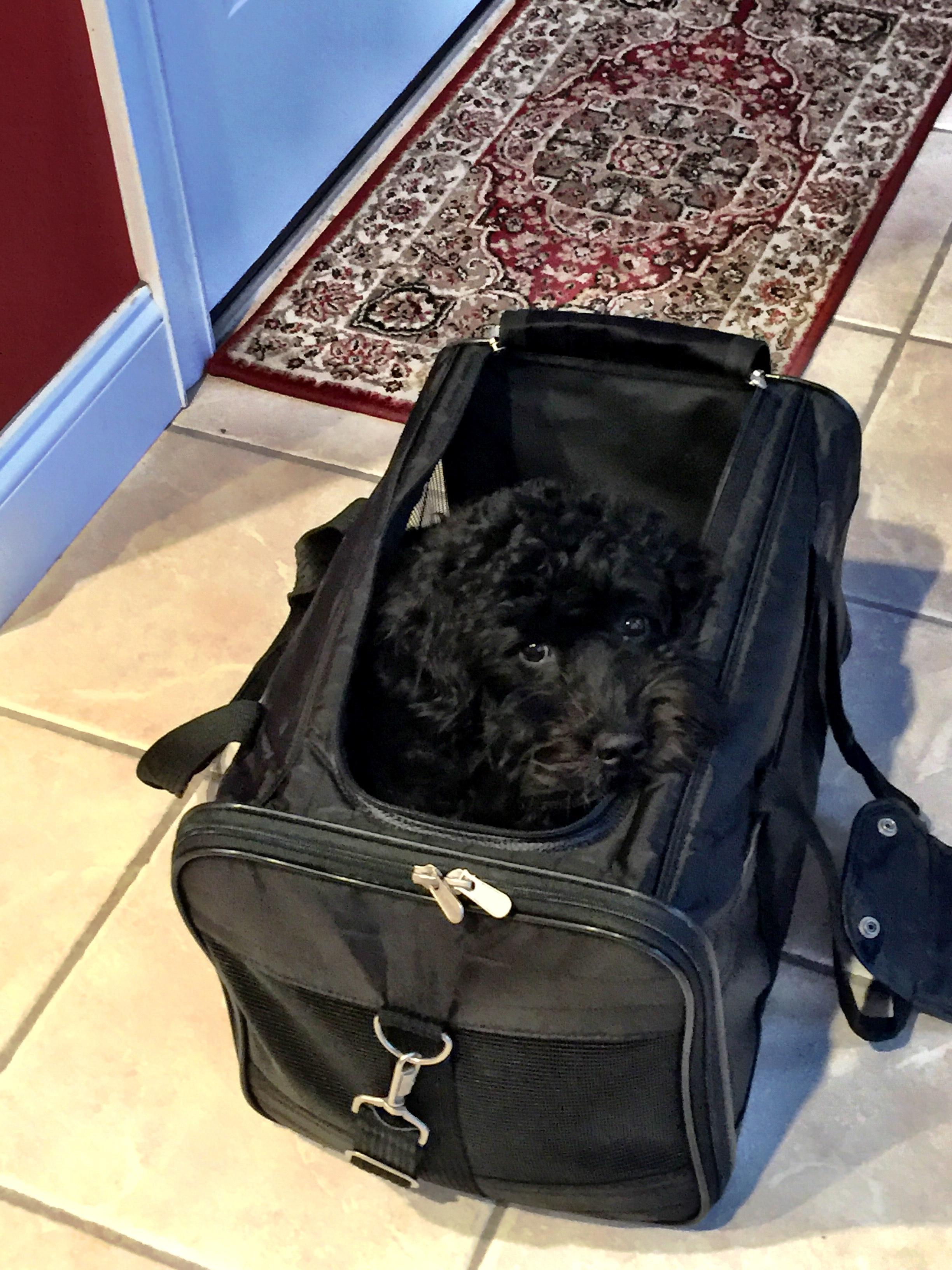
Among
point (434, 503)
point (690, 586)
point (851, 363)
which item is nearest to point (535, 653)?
point (690, 586)

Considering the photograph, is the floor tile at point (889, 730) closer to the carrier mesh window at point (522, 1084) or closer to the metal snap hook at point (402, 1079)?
the carrier mesh window at point (522, 1084)

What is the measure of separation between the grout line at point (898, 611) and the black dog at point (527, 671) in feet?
1.99

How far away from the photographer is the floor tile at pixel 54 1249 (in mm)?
1106

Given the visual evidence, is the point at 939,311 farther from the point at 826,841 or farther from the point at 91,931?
the point at 91,931

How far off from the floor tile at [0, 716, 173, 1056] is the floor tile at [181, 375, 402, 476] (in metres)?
0.56

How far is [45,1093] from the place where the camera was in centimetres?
122

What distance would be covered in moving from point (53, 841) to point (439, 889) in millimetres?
722

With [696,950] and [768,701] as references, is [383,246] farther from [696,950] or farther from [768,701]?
[696,950]

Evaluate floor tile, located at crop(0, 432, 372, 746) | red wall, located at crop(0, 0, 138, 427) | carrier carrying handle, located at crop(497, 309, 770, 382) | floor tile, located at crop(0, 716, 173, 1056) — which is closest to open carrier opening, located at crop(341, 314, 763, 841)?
carrier carrying handle, located at crop(497, 309, 770, 382)

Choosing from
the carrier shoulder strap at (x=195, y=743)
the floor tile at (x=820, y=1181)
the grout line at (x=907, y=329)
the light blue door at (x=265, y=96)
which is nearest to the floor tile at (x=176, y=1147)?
the floor tile at (x=820, y=1181)

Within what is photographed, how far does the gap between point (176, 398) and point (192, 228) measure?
9.7 inches

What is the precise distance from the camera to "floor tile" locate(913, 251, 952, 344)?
1.89 metres

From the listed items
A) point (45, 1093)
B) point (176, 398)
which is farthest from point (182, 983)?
point (176, 398)

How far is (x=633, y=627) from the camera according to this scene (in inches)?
39.6
